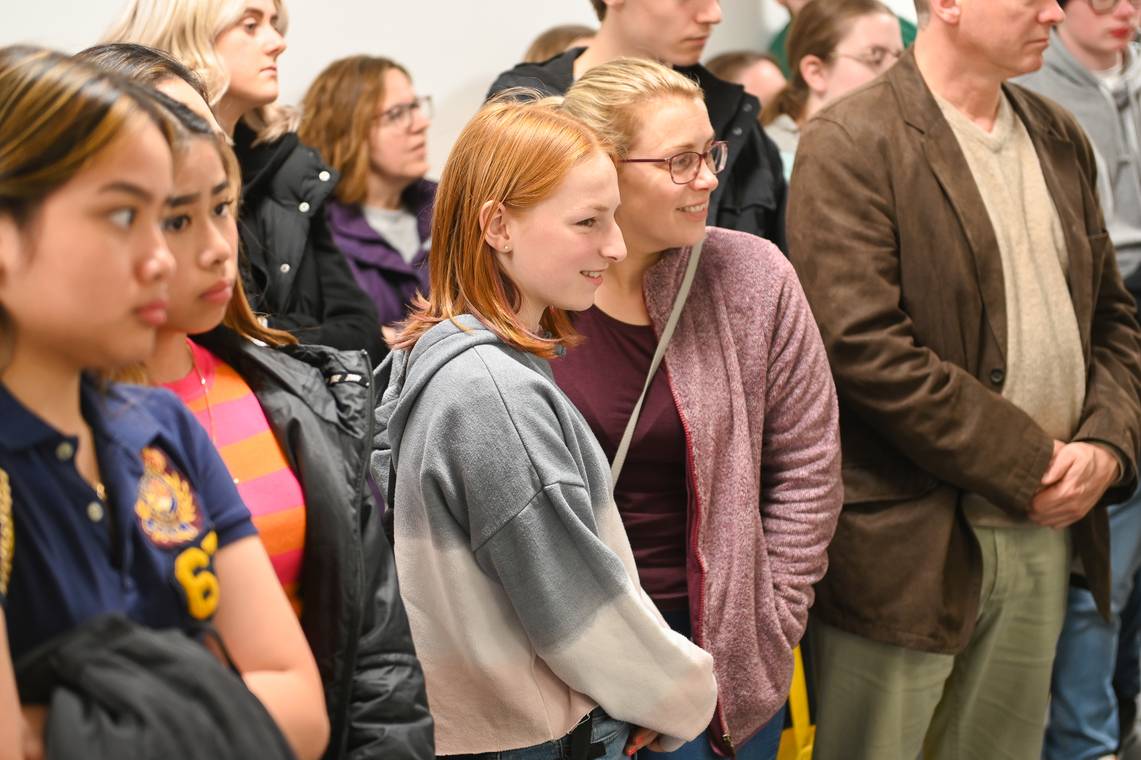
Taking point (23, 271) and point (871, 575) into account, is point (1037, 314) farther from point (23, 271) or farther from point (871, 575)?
point (23, 271)

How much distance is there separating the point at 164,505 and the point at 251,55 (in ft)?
5.28

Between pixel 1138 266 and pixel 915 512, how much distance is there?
133 centimetres

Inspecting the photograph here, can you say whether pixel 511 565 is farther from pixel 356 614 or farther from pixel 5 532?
pixel 5 532

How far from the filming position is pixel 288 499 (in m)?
1.58

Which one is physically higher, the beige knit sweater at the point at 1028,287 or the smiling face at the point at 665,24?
the smiling face at the point at 665,24

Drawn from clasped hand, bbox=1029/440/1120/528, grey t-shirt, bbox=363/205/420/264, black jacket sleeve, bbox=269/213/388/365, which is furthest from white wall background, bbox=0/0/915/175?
clasped hand, bbox=1029/440/1120/528

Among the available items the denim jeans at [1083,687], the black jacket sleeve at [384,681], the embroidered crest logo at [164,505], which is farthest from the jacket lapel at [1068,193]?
the embroidered crest logo at [164,505]

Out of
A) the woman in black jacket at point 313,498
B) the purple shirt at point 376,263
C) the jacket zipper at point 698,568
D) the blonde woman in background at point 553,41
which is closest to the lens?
the woman in black jacket at point 313,498

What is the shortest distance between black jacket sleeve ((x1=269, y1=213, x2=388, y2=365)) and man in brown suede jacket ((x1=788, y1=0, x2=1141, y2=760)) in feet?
2.87

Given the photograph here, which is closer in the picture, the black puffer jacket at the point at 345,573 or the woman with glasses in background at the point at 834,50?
the black puffer jacket at the point at 345,573

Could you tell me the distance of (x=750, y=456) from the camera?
2.21m

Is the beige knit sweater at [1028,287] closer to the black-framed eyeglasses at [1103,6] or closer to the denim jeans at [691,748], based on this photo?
the denim jeans at [691,748]

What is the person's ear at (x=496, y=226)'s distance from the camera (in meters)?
1.95

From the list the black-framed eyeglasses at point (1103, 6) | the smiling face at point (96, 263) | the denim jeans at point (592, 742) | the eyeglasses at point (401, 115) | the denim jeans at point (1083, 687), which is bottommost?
the denim jeans at point (1083, 687)
